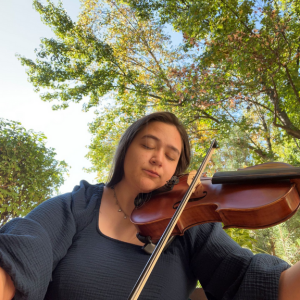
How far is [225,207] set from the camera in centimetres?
70

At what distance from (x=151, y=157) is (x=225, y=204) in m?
0.30

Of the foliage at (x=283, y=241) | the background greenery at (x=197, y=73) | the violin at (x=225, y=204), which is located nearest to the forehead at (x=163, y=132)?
the violin at (x=225, y=204)

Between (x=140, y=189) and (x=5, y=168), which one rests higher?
(x=140, y=189)

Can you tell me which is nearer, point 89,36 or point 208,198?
point 208,198

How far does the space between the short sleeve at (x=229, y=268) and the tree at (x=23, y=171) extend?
1766mm

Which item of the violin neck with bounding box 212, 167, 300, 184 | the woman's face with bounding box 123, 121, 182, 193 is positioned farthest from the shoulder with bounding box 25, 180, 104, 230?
the violin neck with bounding box 212, 167, 300, 184

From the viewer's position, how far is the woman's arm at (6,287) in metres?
0.44

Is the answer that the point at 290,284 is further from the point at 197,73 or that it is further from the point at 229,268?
the point at 197,73

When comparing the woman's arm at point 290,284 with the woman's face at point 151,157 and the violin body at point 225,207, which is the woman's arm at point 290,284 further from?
the woman's face at point 151,157

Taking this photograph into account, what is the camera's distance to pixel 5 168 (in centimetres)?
198

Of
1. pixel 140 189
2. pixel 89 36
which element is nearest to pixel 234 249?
pixel 140 189

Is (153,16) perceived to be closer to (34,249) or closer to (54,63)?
(54,63)

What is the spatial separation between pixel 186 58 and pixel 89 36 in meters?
1.62

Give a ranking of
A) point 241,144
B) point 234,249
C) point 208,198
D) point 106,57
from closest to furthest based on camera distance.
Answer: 1. point 234,249
2. point 208,198
3. point 241,144
4. point 106,57
